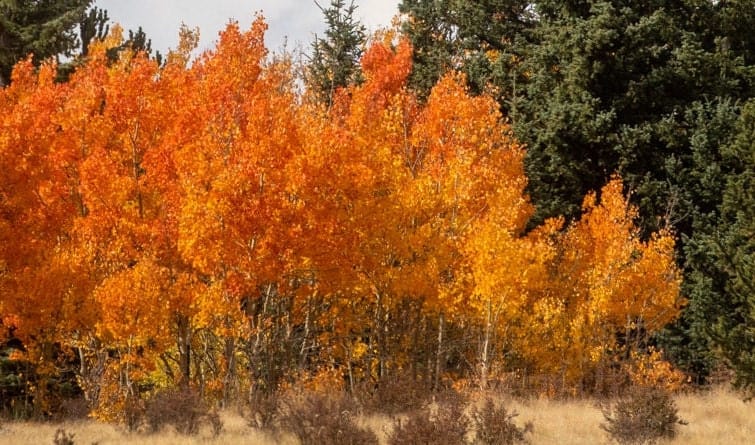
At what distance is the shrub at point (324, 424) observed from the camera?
41.9ft

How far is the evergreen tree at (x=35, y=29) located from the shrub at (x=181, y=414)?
16856 mm

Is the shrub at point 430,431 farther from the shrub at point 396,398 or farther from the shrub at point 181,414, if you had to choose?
the shrub at point 181,414

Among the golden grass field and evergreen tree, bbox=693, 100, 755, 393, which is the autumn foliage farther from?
evergreen tree, bbox=693, 100, 755, 393

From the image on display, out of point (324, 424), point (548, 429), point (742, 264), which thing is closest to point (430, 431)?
point (324, 424)

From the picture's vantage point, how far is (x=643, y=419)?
47.1ft

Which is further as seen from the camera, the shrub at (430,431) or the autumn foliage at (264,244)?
the autumn foliage at (264,244)

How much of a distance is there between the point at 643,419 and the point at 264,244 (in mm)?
8986

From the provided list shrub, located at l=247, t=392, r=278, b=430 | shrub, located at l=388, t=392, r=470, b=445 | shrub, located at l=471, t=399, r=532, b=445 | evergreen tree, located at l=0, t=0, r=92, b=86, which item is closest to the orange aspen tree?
shrub, located at l=471, t=399, r=532, b=445

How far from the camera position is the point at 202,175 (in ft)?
60.7

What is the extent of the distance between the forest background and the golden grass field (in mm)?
951

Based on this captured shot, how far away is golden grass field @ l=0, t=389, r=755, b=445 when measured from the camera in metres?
14.6

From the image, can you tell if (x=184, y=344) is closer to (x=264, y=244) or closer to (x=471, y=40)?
(x=264, y=244)

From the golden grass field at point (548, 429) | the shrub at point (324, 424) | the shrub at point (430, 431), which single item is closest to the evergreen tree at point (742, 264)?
the golden grass field at point (548, 429)

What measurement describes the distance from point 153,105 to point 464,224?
9945 mm
